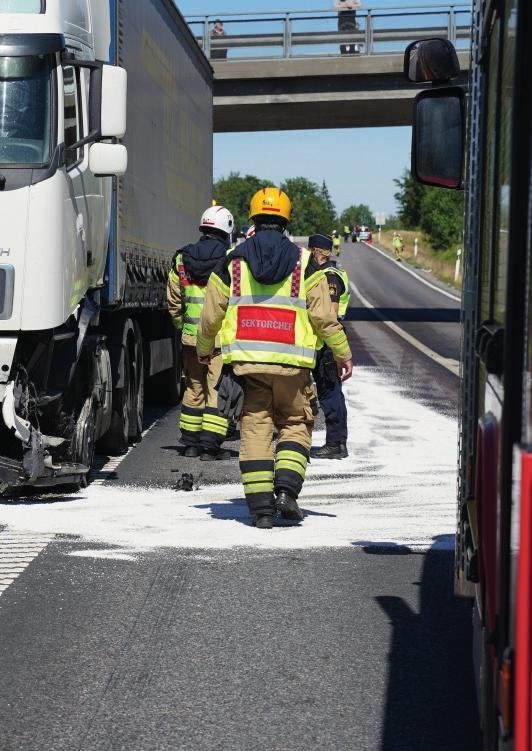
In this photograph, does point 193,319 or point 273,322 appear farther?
point 193,319

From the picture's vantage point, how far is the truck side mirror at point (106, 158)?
927cm

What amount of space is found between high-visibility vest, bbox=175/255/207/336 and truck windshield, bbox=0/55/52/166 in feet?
12.4

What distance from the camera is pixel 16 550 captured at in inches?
297

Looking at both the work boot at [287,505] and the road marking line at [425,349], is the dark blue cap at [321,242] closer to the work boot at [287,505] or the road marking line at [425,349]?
the work boot at [287,505]

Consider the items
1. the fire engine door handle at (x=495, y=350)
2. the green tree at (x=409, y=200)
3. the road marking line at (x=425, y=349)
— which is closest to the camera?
the fire engine door handle at (x=495, y=350)

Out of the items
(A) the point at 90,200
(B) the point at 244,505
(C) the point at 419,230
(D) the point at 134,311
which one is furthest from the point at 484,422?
(C) the point at 419,230

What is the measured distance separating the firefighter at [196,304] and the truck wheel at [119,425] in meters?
0.54

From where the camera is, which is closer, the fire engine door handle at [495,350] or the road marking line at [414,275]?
the fire engine door handle at [495,350]

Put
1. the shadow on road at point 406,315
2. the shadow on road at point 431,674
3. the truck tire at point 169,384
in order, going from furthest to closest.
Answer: the shadow on road at point 406,315 → the truck tire at point 169,384 → the shadow on road at point 431,674

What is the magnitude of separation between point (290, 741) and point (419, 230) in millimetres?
112287

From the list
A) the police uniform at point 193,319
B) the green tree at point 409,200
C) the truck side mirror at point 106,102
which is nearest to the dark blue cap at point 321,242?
the police uniform at point 193,319

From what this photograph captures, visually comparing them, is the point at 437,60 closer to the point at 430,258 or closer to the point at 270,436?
the point at 270,436

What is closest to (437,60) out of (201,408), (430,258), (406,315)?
(201,408)

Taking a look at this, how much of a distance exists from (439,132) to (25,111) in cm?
398
